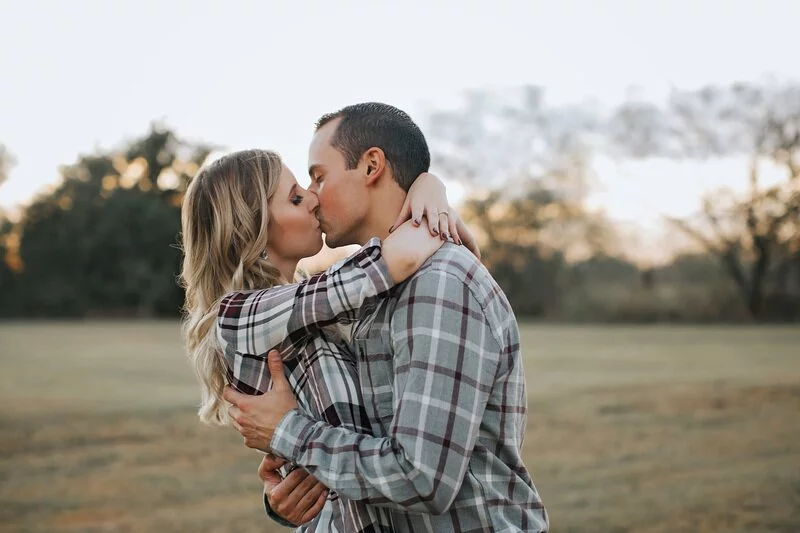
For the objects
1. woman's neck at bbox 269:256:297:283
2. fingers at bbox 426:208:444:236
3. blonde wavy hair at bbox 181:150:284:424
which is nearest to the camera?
fingers at bbox 426:208:444:236

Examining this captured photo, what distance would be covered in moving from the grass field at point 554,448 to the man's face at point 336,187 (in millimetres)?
5246

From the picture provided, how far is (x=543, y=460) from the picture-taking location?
33.0 feet

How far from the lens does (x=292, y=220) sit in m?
2.32

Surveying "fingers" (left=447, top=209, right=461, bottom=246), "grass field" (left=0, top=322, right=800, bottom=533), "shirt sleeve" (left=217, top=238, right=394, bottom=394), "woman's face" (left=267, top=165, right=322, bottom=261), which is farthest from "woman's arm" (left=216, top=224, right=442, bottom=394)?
"grass field" (left=0, top=322, right=800, bottom=533)

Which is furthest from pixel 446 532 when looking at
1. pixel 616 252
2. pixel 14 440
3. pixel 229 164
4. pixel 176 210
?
pixel 176 210

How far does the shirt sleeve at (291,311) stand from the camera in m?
1.86

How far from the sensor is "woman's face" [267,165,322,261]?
2316 millimetres

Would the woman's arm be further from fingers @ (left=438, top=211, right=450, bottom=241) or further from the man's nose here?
the man's nose

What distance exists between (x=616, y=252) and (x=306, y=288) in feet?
86.8

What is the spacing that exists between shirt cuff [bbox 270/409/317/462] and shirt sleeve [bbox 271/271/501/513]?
0.06m

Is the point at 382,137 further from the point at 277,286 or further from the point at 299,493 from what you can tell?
the point at 299,493

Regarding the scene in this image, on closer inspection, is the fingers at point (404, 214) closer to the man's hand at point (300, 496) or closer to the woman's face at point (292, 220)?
the woman's face at point (292, 220)

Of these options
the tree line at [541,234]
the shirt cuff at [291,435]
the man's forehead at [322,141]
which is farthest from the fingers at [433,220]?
the tree line at [541,234]

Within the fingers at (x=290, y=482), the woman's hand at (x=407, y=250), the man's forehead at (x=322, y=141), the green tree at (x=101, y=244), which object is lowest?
the green tree at (x=101, y=244)
